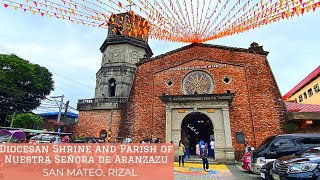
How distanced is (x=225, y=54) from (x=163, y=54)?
5.15 meters

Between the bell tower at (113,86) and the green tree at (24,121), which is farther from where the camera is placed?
the green tree at (24,121)

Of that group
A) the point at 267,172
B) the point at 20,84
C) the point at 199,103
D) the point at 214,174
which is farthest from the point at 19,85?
the point at 267,172

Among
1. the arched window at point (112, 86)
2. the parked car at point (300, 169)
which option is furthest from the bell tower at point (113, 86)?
the parked car at point (300, 169)

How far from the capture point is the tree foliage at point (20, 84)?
82.7ft

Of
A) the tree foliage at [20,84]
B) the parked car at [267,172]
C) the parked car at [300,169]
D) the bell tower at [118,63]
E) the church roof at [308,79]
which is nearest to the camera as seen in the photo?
the parked car at [300,169]

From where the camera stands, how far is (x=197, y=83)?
16453mm

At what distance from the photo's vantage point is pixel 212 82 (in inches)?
637

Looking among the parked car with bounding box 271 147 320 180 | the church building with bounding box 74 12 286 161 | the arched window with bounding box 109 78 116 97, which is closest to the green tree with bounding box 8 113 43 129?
the church building with bounding box 74 12 286 161

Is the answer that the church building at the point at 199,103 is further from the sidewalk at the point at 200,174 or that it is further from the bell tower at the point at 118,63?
the bell tower at the point at 118,63

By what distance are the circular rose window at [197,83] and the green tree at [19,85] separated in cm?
2147

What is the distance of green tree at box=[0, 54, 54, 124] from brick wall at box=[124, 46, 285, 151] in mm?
17207

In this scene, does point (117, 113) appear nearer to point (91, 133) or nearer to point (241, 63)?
point (91, 133)

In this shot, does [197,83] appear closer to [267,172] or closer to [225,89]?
[225,89]

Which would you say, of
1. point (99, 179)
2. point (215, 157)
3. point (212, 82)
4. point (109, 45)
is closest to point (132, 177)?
point (99, 179)
